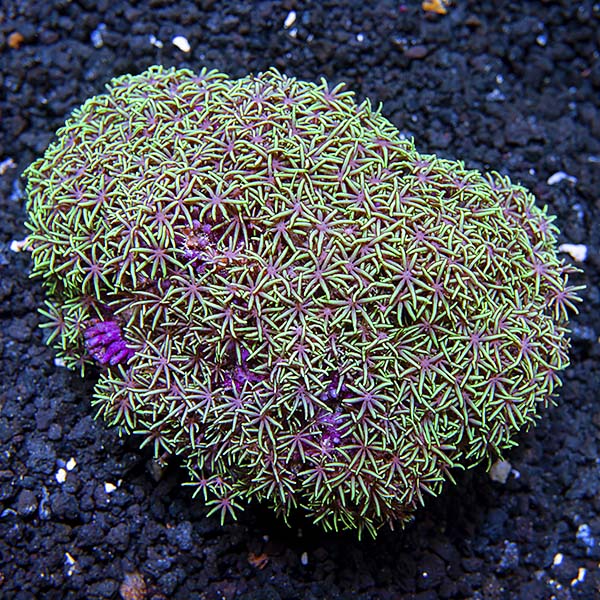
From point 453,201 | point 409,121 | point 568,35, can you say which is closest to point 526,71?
point 568,35

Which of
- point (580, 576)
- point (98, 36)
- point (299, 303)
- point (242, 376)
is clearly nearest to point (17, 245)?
point (98, 36)

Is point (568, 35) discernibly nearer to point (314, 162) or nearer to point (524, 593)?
point (314, 162)

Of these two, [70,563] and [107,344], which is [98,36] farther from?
[70,563]

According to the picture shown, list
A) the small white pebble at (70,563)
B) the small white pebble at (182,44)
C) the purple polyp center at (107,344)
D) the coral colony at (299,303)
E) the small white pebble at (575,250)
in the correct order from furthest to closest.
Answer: the small white pebble at (182,44) → the small white pebble at (575,250) → the small white pebble at (70,563) → the purple polyp center at (107,344) → the coral colony at (299,303)

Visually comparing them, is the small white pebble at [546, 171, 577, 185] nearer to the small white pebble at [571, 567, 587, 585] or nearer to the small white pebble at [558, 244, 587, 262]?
the small white pebble at [558, 244, 587, 262]

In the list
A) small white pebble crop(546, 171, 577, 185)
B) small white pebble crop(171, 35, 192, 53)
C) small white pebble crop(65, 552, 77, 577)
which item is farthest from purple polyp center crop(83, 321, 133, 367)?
small white pebble crop(546, 171, 577, 185)

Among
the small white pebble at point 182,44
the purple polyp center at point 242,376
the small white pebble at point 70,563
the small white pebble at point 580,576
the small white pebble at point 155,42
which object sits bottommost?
the small white pebble at point 70,563

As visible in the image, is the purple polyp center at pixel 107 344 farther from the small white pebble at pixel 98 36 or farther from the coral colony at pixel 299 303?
the small white pebble at pixel 98 36

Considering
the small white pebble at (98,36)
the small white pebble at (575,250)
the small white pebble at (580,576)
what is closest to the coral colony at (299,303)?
the small white pebble at (575,250)
